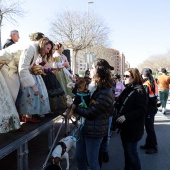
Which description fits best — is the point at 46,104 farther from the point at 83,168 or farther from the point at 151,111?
the point at 151,111

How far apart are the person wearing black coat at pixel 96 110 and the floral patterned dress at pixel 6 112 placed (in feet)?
2.76

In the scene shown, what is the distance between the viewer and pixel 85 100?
3.14 m

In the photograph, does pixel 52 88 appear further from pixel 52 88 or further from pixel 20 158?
pixel 20 158

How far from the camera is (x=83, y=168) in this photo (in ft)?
11.3

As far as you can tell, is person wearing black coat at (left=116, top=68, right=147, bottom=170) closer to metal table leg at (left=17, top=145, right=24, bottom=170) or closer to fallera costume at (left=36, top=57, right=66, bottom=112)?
metal table leg at (left=17, top=145, right=24, bottom=170)

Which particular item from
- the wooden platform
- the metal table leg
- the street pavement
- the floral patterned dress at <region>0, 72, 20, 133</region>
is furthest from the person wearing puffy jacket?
the floral patterned dress at <region>0, 72, 20, 133</region>

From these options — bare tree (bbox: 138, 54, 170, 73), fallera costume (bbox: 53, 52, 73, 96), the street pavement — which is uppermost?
bare tree (bbox: 138, 54, 170, 73)

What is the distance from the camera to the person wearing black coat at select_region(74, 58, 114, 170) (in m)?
3.01

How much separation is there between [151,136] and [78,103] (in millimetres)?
3042

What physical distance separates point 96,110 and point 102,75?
1.43 ft

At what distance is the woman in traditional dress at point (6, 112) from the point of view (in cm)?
313

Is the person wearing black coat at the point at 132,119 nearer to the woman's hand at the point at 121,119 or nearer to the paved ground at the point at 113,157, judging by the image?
the woman's hand at the point at 121,119

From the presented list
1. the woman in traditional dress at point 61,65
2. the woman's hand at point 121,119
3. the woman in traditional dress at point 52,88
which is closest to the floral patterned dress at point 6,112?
the woman's hand at point 121,119

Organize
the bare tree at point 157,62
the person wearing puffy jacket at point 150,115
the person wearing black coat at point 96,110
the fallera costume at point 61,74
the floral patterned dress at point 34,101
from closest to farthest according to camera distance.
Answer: the person wearing black coat at point 96,110 → the floral patterned dress at point 34,101 → the person wearing puffy jacket at point 150,115 → the fallera costume at point 61,74 → the bare tree at point 157,62
